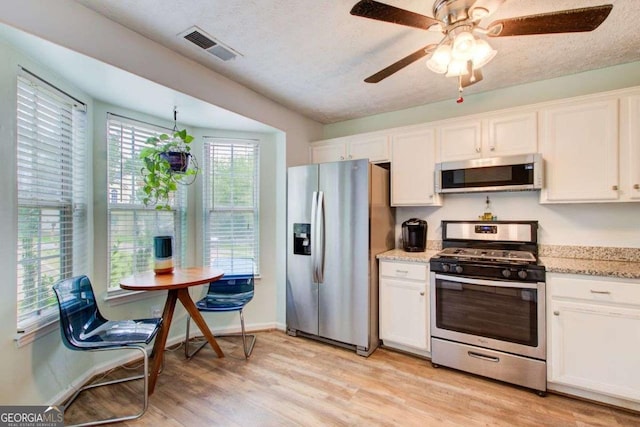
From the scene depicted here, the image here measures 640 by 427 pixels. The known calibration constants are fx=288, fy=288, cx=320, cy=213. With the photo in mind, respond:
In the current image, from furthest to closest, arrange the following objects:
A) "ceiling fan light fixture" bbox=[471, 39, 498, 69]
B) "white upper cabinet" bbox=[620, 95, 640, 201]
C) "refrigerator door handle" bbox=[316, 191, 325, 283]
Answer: "refrigerator door handle" bbox=[316, 191, 325, 283] → "white upper cabinet" bbox=[620, 95, 640, 201] → "ceiling fan light fixture" bbox=[471, 39, 498, 69]

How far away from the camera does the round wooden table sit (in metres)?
2.16

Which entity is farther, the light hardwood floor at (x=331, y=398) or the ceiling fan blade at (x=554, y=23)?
the light hardwood floor at (x=331, y=398)

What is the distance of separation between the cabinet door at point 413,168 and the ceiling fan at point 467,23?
3.95 feet

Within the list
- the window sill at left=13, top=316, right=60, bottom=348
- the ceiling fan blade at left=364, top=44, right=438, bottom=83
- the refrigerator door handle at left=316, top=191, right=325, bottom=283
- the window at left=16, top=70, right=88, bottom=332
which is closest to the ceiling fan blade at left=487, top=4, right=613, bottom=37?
the ceiling fan blade at left=364, top=44, right=438, bottom=83

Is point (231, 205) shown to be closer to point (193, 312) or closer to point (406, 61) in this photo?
point (193, 312)

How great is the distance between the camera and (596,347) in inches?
76.7

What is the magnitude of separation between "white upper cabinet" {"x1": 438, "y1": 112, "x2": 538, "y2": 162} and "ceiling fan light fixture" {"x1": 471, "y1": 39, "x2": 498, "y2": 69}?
1.13 metres

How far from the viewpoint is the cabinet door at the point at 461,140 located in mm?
2627

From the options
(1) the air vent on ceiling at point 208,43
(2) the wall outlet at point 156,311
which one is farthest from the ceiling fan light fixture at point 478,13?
(2) the wall outlet at point 156,311

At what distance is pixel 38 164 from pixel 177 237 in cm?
132

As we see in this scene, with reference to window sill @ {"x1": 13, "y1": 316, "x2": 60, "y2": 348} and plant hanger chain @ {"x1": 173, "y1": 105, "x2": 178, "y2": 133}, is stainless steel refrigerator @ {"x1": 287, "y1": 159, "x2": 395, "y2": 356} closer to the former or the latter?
plant hanger chain @ {"x1": 173, "y1": 105, "x2": 178, "y2": 133}

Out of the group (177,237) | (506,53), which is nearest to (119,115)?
(177,237)

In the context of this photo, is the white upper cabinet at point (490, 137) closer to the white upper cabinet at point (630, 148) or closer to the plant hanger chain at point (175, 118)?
the white upper cabinet at point (630, 148)

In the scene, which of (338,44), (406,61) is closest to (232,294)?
(338,44)
